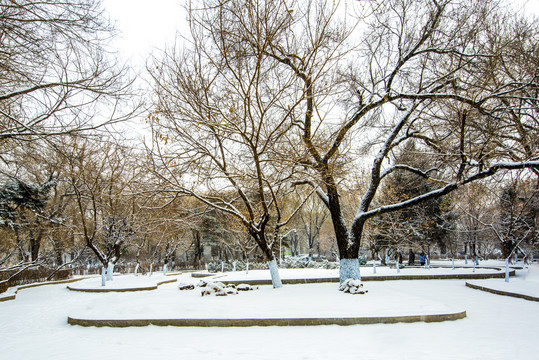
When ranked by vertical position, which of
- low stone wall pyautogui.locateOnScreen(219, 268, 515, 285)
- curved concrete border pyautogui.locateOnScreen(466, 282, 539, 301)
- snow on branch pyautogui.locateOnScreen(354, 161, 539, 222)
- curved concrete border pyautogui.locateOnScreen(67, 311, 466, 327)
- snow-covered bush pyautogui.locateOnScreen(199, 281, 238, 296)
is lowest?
low stone wall pyautogui.locateOnScreen(219, 268, 515, 285)

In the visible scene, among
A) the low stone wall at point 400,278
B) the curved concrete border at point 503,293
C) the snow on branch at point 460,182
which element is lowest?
the low stone wall at point 400,278

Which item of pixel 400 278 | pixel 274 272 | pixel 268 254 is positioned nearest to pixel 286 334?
pixel 268 254

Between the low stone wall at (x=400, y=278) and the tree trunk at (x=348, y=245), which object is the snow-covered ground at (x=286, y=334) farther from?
the low stone wall at (x=400, y=278)

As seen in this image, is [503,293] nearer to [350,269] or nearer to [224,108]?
[350,269]

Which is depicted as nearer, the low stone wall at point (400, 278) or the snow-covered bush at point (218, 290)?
the snow-covered bush at point (218, 290)

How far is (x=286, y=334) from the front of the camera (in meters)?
6.35

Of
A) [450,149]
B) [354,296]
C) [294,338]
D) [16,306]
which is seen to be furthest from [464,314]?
[16,306]

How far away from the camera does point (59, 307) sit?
1096 cm

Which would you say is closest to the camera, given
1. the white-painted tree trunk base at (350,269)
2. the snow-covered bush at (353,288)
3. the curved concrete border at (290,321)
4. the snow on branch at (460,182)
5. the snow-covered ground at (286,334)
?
the snow-covered ground at (286,334)

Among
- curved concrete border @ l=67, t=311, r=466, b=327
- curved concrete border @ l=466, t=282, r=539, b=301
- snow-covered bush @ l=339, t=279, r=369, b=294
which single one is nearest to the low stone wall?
curved concrete border @ l=466, t=282, r=539, b=301

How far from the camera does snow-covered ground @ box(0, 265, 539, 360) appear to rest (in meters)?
5.40

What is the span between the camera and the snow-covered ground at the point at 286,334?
540cm

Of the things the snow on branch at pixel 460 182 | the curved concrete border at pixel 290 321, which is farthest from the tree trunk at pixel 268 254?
the curved concrete border at pixel 290 321

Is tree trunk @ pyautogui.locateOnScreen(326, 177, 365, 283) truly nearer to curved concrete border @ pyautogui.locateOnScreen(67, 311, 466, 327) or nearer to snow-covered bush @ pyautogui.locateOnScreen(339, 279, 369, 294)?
snow-covered bush @ pyautogui.locateOnScreen(339, 279, 369, 294)
